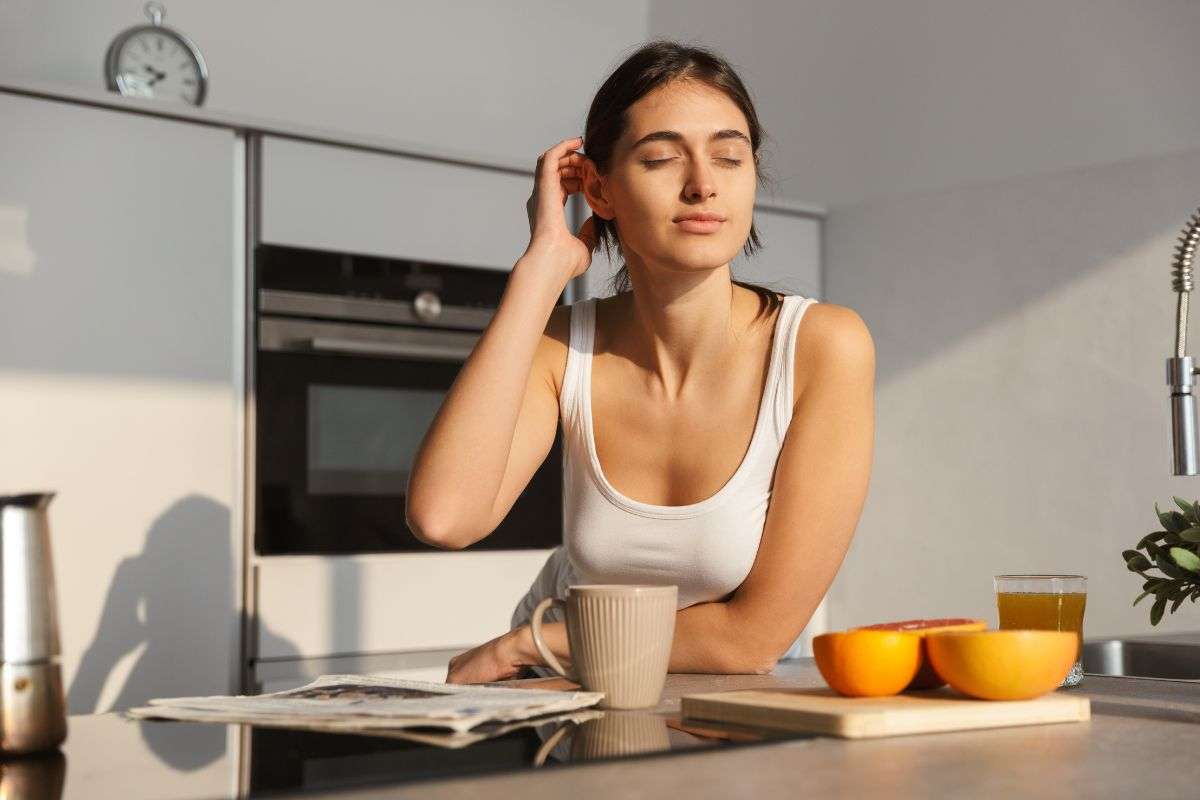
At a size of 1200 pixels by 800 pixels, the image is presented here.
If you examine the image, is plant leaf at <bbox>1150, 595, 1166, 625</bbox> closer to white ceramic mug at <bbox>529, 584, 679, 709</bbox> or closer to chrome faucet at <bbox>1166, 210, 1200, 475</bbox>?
chrome faucet at <bbox>1166, 210, 1200, 475</bbox>

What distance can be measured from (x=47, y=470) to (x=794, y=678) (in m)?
1.66

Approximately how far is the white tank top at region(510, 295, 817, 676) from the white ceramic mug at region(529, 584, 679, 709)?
57cm

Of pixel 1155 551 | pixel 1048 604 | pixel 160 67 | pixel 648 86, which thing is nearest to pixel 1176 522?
pixel 1155 551

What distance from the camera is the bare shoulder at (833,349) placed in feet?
5.43

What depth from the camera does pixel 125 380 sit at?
8.35ft

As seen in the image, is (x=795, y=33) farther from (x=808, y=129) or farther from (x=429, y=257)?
(x=429, y=257)

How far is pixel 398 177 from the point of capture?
286cm

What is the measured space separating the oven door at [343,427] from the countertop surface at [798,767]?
174 centimetres

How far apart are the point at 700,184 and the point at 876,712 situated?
0.83 m

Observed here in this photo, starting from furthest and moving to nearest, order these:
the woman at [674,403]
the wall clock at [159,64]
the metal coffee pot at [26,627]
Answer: the wall clock at [159,64]
the woman at [674,403]
the metal coffee pot at [26,627]

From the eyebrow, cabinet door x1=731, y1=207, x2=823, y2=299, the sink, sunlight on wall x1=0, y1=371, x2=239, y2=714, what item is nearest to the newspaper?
the eyebrow

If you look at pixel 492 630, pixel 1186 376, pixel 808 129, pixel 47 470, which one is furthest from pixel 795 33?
pixel 1186 376

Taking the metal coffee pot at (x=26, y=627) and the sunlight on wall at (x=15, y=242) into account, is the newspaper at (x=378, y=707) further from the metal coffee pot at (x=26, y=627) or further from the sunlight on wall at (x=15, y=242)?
the sunlight on wall at (x=15, y=242)

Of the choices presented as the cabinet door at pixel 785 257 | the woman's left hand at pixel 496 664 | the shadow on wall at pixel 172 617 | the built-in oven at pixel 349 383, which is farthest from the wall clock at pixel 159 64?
the woman's left hand at pixel 496 664
